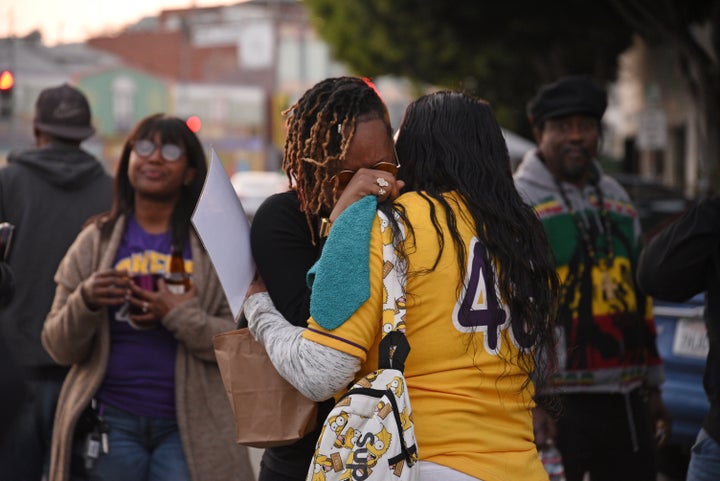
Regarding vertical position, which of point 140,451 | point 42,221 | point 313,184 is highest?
point 313,184

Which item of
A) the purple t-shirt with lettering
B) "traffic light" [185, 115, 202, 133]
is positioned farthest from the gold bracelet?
"traffic light" [185, 115, 202, 133]

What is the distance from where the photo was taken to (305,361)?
8.91 ft

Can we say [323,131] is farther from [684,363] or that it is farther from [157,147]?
[684,363]

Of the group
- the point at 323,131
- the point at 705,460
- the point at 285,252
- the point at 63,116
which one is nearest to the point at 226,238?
the point at 285,252

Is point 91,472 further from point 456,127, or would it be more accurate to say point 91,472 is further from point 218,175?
point 456,127

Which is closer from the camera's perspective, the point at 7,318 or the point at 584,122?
the point at 7,318

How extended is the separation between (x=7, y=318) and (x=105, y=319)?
31.6 inches

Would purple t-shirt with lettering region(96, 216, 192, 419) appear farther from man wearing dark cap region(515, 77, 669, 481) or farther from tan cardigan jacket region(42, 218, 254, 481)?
man wearing dark cap region(515, 77, 669, 481)

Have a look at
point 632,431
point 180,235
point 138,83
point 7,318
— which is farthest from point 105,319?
point 138,83

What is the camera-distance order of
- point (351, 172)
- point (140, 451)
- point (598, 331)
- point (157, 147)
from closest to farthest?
point (351, 172) → point (140, 451) → point (157, 147) → point (598, 331)

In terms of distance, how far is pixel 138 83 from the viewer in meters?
60.1

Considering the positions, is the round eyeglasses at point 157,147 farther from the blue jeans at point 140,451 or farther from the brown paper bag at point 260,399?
the brown paper bag at point 260,399

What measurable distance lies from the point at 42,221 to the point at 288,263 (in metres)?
2.05

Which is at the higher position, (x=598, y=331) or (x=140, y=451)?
(x=598, y=331)
